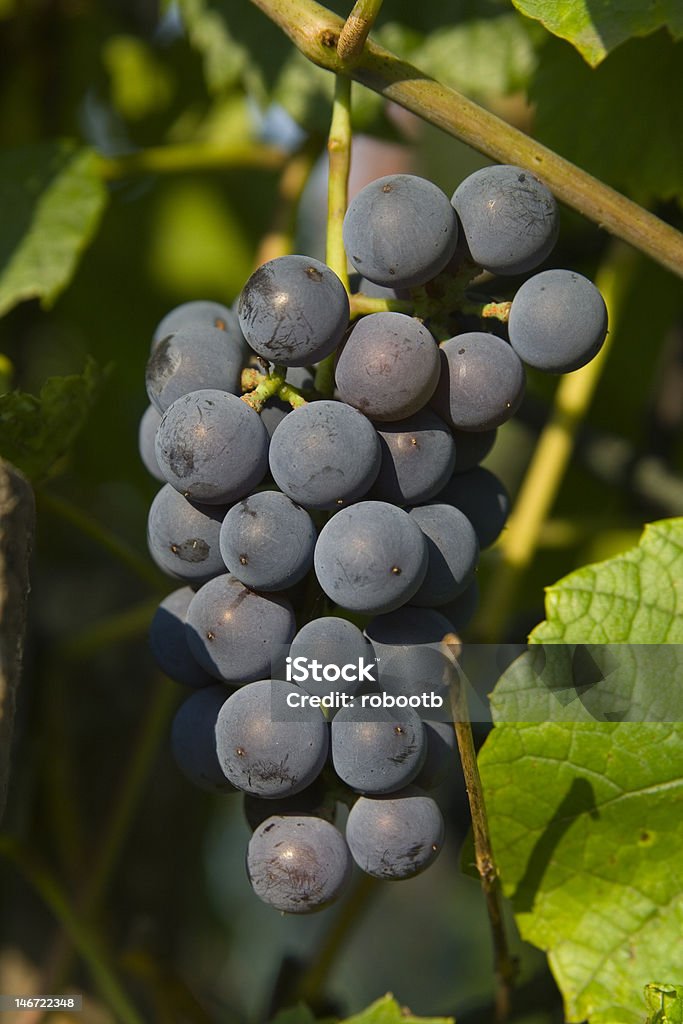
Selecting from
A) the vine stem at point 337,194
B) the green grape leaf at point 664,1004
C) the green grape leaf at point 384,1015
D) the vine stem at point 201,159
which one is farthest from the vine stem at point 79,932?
the vine stem at point 201,159

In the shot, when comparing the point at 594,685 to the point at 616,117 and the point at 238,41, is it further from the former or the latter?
the point at 238,41

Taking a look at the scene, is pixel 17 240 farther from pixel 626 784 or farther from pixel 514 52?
pixel 626 784

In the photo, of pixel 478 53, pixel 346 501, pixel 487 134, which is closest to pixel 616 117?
pixel 478 53

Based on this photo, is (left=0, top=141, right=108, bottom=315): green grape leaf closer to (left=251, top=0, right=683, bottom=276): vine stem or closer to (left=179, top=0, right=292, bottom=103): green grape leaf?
(left=179, top=0, right=292, bottom=103): green grape leaf

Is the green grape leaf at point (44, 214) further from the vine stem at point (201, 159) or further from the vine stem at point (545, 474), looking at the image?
the vine stem at point (545, 474)

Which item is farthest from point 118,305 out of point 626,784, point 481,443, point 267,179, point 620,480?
point 626,784

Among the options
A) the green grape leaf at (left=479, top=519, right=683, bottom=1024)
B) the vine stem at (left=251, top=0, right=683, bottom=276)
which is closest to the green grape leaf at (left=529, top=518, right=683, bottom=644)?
the green grape leaf at (left=479, top=519, right=683, bottom=1024)
